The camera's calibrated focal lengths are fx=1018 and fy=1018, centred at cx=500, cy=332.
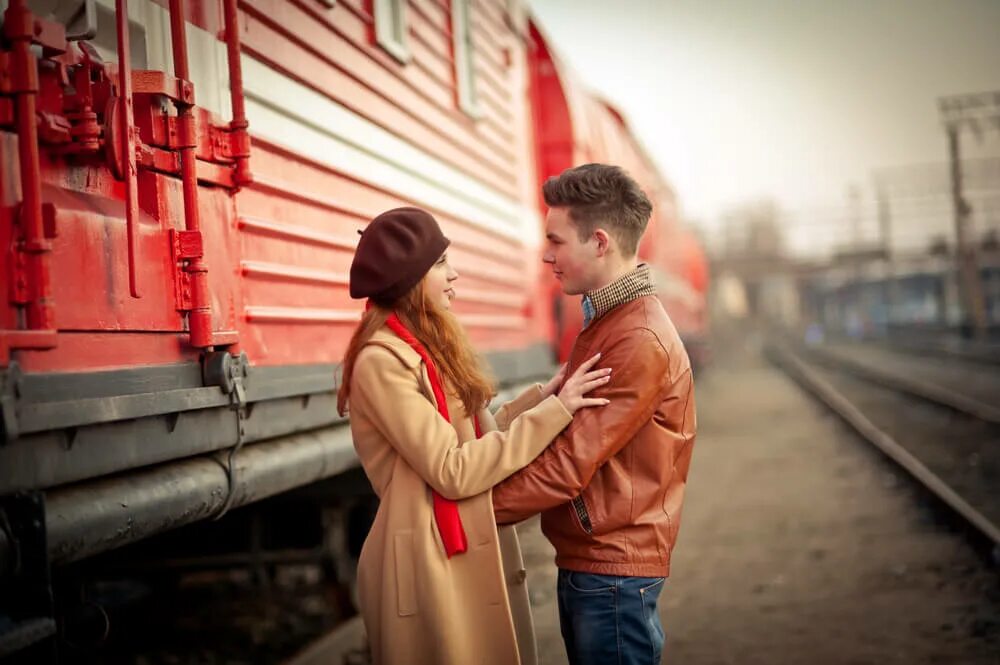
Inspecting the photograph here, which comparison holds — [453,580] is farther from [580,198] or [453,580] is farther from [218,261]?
[218,261]

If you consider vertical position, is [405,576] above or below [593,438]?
below

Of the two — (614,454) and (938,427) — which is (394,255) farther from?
(938,427)

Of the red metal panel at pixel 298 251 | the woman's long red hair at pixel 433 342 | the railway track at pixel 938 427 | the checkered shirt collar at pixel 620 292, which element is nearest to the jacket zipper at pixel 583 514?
the woman's long red hair at pixel 433 342

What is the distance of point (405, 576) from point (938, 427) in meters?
11.6

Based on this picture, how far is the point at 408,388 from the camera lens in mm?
2320

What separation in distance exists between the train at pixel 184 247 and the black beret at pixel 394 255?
59 centimetres

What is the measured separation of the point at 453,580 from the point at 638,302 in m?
0.81

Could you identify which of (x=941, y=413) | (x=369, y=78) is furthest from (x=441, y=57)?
(x=941, y=413)

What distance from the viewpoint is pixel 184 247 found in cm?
288

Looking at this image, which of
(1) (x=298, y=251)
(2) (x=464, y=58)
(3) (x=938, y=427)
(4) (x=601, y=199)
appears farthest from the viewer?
(3) (x=938, y=427)

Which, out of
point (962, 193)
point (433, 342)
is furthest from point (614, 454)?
point (962, 193)

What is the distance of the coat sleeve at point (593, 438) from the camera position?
7.70 feet

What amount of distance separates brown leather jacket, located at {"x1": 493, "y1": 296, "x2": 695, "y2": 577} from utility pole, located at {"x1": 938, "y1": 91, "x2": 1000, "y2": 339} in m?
30.0

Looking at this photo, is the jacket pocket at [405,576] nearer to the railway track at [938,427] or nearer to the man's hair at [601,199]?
the man's hair at [601,199]
